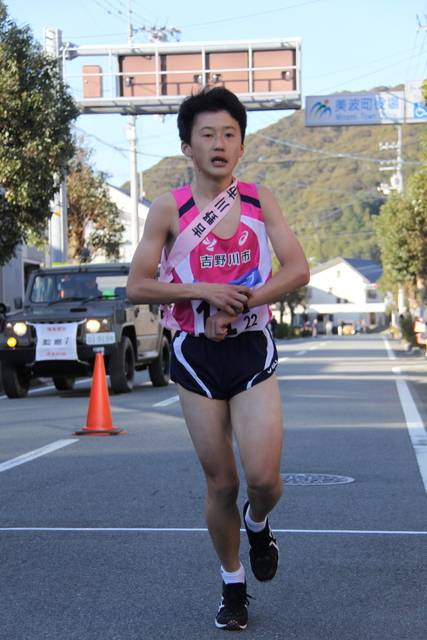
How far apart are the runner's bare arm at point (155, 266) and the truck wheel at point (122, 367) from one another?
10651 mm

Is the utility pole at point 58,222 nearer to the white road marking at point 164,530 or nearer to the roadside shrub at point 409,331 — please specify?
the roadside shrub at point 409,331

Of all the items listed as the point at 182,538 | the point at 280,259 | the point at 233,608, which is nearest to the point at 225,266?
the point at 280,259

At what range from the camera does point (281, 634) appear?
12.1ft

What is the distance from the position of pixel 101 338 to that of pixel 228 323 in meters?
10.7

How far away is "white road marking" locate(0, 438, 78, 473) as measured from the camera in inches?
312

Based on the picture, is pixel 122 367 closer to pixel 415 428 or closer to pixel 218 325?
pixel 415 428

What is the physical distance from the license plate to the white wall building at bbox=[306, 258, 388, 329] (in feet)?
368

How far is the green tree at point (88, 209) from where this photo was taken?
35.7 m

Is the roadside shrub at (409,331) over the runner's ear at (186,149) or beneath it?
beneath

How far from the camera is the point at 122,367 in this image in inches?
572

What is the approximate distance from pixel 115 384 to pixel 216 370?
36.7 feet

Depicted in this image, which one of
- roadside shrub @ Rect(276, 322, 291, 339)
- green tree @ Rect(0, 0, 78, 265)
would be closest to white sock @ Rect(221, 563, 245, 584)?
green tree @ Rect(0, 0, 78, 265)

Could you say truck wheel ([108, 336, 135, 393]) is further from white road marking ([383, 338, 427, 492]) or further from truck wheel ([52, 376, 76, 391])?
white road marking ([383, 338, 427, 492])

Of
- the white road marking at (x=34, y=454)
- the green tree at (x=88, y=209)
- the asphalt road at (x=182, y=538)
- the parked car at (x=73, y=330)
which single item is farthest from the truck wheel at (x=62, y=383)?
the green tree at (x=88, y=209)
